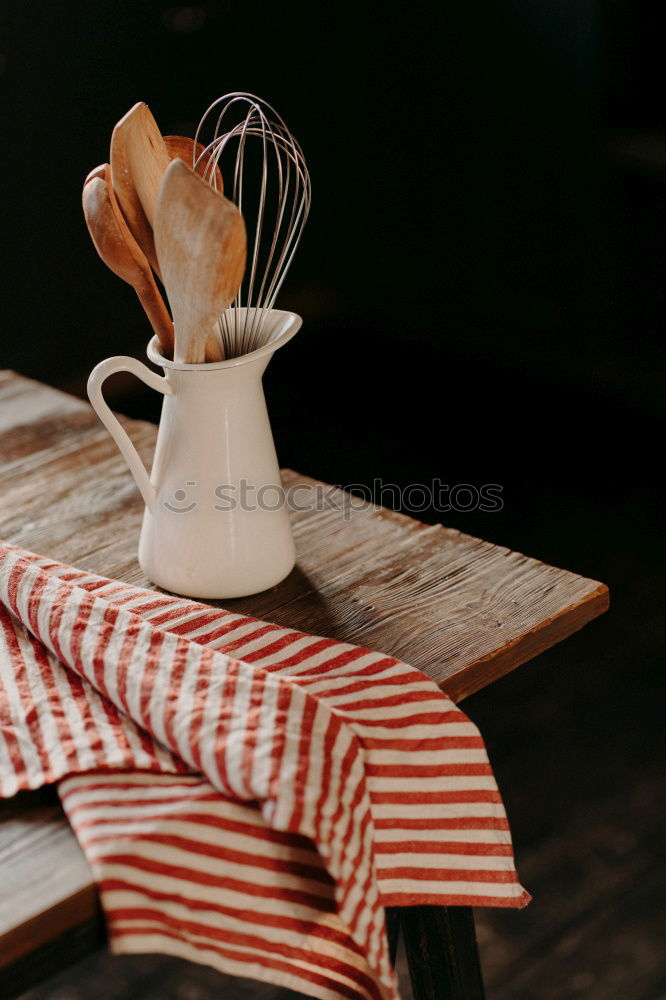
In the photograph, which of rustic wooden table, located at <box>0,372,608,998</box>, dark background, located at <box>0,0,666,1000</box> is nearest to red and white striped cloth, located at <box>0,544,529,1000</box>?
rustic wooden table, located at <box>0,372,608,998</box>

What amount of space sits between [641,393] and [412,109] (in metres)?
0.83

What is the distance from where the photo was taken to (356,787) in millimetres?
562

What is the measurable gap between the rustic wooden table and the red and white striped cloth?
0.07 ft

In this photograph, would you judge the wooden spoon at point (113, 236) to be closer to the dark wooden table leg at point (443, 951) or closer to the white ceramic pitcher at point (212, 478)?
the white ceramic pitcher at point (212, 478)

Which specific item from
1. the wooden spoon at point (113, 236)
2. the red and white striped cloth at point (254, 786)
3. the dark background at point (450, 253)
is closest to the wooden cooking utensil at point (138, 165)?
the wooden spoon at point (113, 236)

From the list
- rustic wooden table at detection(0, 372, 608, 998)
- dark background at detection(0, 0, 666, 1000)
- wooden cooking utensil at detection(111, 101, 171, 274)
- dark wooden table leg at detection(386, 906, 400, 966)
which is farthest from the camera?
dark background at detection(0, 0, 666, 1000)

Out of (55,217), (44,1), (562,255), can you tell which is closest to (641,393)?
(562,255)

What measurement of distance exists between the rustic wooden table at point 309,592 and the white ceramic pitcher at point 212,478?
33mm

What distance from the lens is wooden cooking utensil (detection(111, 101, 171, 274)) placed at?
65cm

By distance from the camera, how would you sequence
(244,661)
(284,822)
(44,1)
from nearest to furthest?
1. (284,822)
2. (244,661)
3. (44,1)

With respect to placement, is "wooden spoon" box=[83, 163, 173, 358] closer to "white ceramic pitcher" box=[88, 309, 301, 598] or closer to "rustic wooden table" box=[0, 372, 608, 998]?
"white ceramic pitcher" box=[88, 309, 301, 598]

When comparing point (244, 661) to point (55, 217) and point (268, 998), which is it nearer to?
point (268, 998)

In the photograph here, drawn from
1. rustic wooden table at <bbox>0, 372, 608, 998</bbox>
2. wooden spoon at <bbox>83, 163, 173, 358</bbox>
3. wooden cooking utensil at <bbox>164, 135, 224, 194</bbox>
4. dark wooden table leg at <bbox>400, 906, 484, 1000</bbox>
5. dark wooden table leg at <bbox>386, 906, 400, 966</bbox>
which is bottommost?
dark wooden table leg at <bbox>386, 906, 400, 966</bbox>

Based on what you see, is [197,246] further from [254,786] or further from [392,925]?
[392,925]
